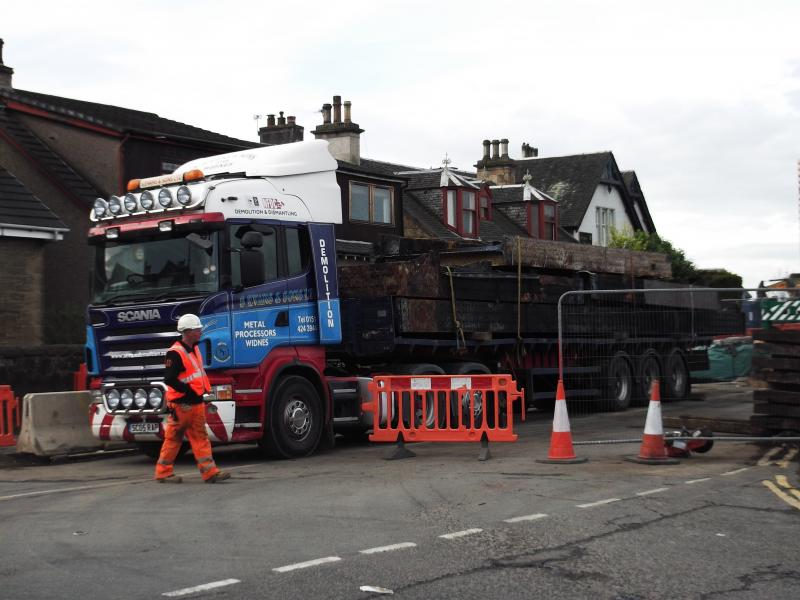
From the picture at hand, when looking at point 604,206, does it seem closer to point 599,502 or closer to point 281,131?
point 281,131

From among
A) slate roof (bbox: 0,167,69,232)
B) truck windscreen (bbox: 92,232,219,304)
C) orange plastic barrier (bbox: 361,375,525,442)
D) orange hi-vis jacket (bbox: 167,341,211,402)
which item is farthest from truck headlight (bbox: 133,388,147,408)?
slate roof (bbox: 0,167,69,232)

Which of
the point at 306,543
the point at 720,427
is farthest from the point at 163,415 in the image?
the point at 720,427

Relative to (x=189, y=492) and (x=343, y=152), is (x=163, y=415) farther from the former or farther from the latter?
(x=343, y=152)

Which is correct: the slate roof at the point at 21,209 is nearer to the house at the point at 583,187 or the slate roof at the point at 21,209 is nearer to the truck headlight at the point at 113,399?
the truck headlight at the point at 113,399

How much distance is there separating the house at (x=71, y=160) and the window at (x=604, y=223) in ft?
88.4

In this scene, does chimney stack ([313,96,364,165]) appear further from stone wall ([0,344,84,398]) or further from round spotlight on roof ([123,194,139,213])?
round spotlight on roof ([123,194,139,213])

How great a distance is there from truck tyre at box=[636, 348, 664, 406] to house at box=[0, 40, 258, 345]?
1168cm

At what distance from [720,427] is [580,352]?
190 inches

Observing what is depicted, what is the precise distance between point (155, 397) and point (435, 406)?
11.2 ft

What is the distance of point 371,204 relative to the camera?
33812mm

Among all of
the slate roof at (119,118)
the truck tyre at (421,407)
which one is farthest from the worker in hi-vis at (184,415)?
the slate roof at (119,118)

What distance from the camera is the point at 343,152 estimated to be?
124ft

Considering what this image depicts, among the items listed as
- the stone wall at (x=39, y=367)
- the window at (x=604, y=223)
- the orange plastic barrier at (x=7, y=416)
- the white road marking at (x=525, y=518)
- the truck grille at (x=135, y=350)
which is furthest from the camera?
the window at (x=604, y=223)

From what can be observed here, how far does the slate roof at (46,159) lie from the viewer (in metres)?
25.6
